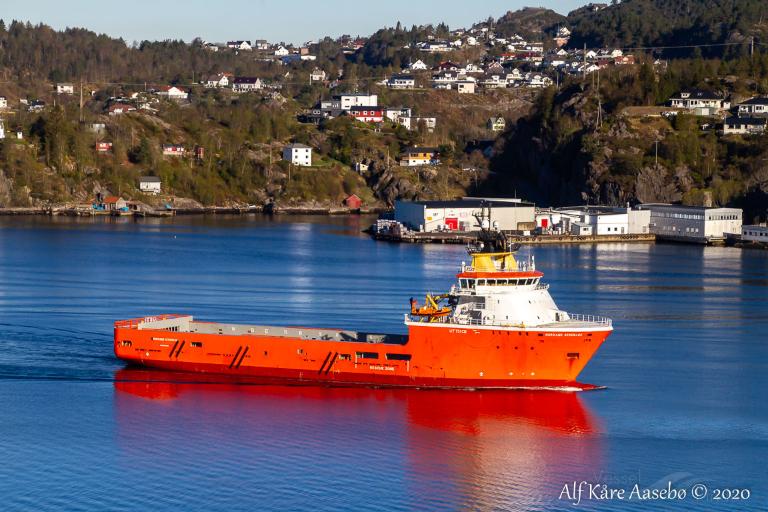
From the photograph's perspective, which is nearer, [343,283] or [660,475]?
[660,475]

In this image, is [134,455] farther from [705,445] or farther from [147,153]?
[147,153]

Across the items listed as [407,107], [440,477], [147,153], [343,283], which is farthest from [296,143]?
[440,477]

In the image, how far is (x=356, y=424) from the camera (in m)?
22.7

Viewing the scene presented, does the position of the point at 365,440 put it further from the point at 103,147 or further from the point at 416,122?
the point at 416,122

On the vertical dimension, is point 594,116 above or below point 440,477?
above

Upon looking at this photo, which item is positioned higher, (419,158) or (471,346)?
(419,158)

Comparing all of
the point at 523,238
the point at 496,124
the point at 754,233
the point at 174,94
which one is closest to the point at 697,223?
the point at 754,233

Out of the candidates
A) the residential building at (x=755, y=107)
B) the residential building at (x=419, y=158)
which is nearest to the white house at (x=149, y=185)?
the residential building at (x=419, y=158)

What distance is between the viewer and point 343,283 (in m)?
43.3

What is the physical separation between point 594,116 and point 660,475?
67253 mm

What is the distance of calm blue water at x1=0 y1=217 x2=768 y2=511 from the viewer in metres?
19.4

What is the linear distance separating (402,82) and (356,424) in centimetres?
10691

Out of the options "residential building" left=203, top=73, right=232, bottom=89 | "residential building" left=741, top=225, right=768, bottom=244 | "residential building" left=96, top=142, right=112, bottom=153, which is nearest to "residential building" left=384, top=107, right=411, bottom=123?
"residential building" left=203, top=73, right=232, bottom=89

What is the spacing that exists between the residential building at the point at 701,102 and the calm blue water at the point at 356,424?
47.5 m
